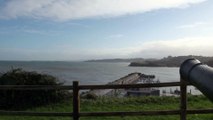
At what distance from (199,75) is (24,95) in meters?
10.5

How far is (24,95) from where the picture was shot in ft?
46.6

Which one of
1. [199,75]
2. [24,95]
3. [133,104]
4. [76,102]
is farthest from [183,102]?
[24,95]

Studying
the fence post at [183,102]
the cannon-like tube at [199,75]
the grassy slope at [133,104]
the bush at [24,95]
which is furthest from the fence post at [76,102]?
the bush at [24,95]

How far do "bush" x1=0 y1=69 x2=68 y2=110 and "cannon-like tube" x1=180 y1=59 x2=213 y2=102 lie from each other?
9.24 metres

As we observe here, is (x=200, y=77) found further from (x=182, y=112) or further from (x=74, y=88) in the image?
(x=74, y=88)

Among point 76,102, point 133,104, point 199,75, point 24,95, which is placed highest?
point 199,75

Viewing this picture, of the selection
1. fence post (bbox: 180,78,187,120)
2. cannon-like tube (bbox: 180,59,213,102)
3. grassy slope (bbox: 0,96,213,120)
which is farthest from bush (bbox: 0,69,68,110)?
cannon-like tube (bbox: 180,59,213,102)

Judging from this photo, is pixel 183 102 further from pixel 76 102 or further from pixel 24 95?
pixel 24 95

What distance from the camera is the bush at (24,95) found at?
46.2 ft

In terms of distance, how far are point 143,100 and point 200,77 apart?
9.87m

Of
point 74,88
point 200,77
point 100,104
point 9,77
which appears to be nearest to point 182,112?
point 74,88

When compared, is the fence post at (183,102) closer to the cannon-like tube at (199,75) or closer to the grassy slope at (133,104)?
the cannon-like tube at (199,75)

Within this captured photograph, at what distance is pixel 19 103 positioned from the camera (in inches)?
555

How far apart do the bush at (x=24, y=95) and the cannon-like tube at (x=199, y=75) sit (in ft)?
30.3
